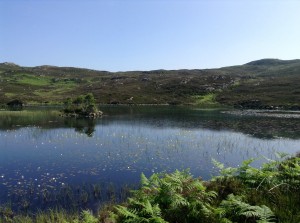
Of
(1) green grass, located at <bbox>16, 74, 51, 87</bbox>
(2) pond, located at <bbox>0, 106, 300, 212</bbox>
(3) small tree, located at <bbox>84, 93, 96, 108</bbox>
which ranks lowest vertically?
(2) pond, located at <bbox>0, 106, 300, 212</bbox>

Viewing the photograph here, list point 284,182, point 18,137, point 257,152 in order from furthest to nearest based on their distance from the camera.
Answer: point 18,137, point 257,152, point 284,182

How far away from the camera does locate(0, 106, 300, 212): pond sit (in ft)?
60.3

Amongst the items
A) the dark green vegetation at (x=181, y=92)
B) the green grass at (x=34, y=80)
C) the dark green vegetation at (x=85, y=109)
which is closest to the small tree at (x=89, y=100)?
the dark green vegetation at (x=85, y=109)

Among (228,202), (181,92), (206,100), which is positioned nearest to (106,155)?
(228,202)

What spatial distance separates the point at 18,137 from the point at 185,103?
75.0m

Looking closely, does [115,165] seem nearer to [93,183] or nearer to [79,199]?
[93,183]

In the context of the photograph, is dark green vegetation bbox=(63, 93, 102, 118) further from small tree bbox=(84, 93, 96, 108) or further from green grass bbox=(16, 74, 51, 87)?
green grass bbox=(16, 74, 51, 87)

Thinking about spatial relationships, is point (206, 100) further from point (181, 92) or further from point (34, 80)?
point (34, 80)

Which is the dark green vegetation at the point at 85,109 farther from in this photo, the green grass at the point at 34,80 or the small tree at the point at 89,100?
the green grass at the point at 34,80

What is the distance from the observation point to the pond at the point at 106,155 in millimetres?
18391

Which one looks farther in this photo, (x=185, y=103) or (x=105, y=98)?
(x=105, y=98)


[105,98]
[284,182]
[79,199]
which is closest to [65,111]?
[105,98]

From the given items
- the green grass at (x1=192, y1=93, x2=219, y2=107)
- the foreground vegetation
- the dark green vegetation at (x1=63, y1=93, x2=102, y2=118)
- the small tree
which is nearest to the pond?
the foreground vegetation

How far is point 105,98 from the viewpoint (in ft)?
376
